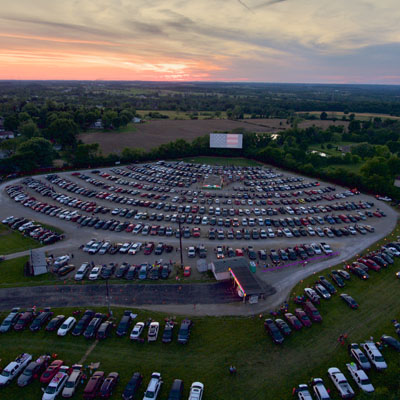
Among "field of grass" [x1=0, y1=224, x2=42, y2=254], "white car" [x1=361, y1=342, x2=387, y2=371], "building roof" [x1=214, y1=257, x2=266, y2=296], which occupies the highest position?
"building roof" [x1=214, y1=257, x2=266, y2=296]

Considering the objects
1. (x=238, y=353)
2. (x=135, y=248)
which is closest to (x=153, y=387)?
(x=238, y=353)

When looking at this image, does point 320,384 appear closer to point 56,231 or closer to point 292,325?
point 292,325

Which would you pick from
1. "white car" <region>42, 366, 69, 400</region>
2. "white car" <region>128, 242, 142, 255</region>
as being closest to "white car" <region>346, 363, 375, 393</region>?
"white car" <region>42, 366, 69, 400</region>

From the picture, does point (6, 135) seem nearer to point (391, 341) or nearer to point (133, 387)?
point (133, 387)

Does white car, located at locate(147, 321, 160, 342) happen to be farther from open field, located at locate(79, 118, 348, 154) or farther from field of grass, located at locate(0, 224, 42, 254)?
open field, located at locate(79, 118, 348, 154)

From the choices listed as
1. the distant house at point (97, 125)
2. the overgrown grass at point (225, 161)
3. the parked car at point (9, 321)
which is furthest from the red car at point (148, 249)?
the distant house at point (97, 125)

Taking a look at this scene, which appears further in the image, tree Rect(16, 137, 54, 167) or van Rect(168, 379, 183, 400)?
tree Rect(16, 137, 54, 167)

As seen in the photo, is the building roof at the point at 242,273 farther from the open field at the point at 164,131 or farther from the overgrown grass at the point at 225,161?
the open field at the point at 164,131

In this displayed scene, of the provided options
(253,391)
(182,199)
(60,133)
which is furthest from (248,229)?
(60,133)
